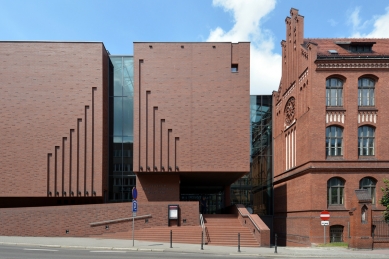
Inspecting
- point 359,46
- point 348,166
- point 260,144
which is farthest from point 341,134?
point 260,144

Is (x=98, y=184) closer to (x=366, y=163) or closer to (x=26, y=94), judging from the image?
(x=26, y=94)

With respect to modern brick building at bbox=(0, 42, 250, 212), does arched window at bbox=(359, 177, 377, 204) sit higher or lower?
lower

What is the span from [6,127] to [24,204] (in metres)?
6.37

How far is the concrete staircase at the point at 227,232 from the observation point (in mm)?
27266

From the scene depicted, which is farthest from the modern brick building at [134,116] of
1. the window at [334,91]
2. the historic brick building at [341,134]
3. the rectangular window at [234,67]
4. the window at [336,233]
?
the window at [336,233]

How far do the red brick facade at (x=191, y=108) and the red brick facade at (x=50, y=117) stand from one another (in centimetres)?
342

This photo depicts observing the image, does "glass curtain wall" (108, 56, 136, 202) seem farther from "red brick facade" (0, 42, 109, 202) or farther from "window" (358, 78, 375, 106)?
"window" (358, 78, 375, 106)

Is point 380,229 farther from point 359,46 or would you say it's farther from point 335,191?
point 359,46

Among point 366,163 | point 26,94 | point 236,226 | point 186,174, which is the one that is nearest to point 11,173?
point 26,94

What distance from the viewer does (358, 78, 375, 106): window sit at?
33.8m

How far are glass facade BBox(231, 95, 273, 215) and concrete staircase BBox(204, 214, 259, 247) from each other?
15.0 m

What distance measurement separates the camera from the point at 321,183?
110ft

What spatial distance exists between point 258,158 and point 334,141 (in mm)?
14802

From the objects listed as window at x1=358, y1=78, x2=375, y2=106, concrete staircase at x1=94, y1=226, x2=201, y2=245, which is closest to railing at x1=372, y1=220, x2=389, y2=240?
window at x1=358, y1=78, x2=375, y2=106
